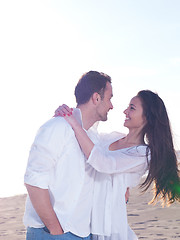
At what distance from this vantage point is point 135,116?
4.30 meters

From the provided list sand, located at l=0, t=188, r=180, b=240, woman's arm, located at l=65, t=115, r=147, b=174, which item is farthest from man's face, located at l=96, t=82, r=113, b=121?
sand, located at l=0, t=188, r=180, b=240

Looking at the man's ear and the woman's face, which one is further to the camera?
the woman's face

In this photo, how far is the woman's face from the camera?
4.31 m

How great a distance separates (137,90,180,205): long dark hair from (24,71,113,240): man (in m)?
0.74

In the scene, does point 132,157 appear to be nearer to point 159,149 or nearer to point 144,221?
point 159,149

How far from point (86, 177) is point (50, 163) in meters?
0.53

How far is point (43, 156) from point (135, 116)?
1452mm

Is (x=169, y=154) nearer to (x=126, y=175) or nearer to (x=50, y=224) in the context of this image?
(x=126, y=175)

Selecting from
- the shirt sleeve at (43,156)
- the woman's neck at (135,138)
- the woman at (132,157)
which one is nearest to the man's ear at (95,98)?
the woman at (132,157)

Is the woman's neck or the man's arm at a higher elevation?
the woman's neck

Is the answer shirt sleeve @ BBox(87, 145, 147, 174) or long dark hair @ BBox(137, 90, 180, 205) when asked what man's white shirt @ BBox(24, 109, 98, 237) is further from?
long dark hair @ BBox(137, 90, 180, 205)

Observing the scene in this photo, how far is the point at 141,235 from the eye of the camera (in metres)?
7.40

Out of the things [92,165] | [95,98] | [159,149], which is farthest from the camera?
[159,149]

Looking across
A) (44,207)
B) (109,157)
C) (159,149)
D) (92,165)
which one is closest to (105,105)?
(109,157)
